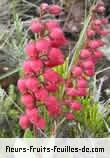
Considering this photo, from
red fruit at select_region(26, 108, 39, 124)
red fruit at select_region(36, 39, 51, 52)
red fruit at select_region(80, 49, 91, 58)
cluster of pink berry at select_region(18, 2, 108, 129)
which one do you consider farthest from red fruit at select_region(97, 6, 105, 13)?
red fruit at select_region(26, 108, 39, 124)

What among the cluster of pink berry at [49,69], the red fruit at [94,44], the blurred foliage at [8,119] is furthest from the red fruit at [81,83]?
the blurred foliage at [8,119]

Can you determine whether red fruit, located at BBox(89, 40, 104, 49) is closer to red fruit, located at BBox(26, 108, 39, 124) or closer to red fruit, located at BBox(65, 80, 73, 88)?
red fruit, located at BBox(65, 80, 73, 88)

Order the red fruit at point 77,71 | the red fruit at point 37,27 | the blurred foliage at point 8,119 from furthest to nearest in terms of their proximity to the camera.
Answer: the blurred foliage at point 8,119 < the red fruit at point 77,71 < the red fruit at point 37,27

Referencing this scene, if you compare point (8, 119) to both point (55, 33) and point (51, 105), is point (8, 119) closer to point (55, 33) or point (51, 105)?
point (51, 105)

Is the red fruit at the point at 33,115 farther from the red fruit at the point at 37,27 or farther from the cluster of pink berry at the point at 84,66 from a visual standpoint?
the red fruit at the point at 37,27

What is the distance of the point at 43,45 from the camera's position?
103 cm

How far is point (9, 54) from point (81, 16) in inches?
26.9

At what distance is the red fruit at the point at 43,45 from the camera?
103 centimetres

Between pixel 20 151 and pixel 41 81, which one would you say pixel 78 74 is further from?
pixel 20 151

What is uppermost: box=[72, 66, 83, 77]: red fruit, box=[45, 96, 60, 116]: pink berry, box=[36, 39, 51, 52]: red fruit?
box=[36, 39, 51, 52]: red fruit

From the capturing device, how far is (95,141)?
4.82 ft

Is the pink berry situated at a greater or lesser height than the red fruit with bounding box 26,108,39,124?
greater

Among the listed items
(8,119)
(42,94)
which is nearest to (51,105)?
(42,94)

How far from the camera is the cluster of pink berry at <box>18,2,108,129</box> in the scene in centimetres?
105
